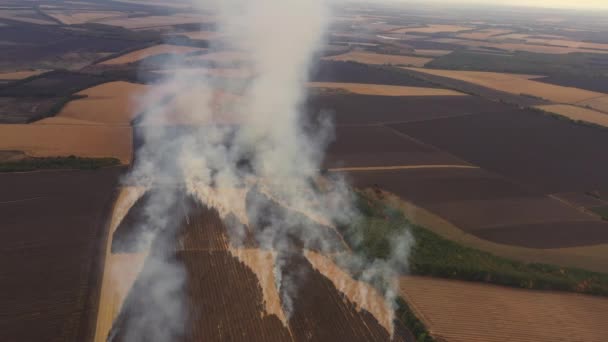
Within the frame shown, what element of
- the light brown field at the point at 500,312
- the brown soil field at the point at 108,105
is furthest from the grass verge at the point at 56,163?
the light brown field at the point at 500,312

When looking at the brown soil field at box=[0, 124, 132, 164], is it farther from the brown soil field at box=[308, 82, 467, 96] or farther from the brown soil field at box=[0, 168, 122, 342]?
the brown soil field at box=[308, 82, 467, 96]

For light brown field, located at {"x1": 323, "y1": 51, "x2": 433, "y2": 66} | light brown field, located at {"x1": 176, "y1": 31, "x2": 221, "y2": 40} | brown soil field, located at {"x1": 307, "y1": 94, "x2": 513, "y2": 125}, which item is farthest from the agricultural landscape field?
light brown field, located at {"x1": 176, "y1": 31, "x2": 221, "y2": 40}

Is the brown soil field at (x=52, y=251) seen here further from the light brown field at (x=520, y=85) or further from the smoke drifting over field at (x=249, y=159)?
the light brown field at (x=520, y=85)

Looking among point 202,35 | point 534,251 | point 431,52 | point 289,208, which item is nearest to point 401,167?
point 289,208

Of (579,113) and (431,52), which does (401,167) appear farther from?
(431,52)

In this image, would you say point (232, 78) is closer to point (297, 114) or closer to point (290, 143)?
point (297, 114)

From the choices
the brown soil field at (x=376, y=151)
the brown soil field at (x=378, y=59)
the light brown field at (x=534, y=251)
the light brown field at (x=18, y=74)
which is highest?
the brown soil field at (x=378, y=59)
